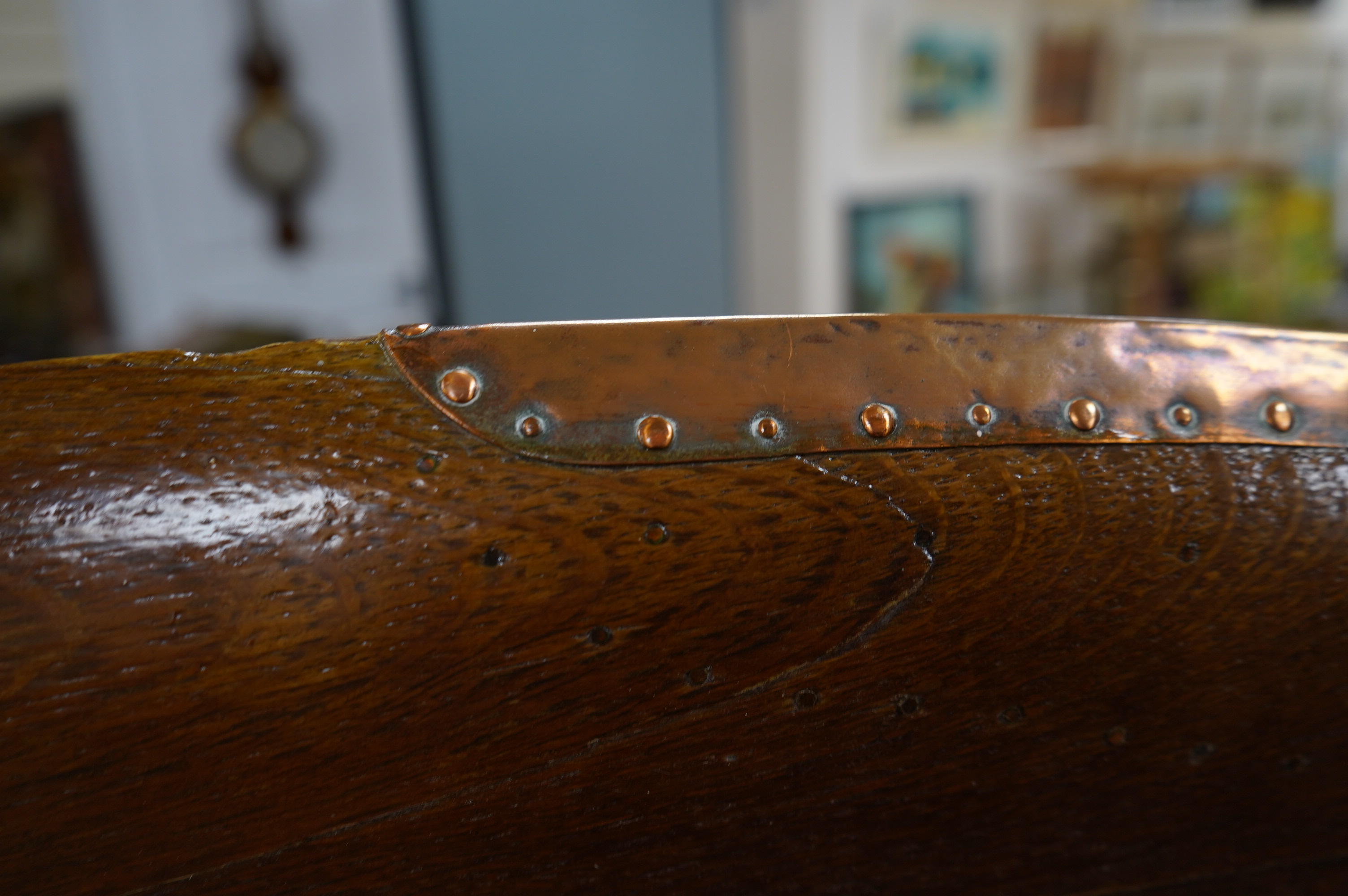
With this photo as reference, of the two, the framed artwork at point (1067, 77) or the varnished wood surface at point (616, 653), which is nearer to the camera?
the varnished wood surface at point (616, 653)

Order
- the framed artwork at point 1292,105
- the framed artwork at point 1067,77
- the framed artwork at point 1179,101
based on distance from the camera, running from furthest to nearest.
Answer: the framed artwork at point 1292,105 < the framed artwork at point 1179,101 < the framed artwork at point 1067,77

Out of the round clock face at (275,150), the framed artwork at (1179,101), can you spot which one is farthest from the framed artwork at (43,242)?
the framed artwork at (1179,101)

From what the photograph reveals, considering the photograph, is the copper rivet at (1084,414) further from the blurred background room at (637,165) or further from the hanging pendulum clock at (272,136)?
the hanging pendulum clock at (272,136)

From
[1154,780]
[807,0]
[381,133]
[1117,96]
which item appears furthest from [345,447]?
[1117,96]

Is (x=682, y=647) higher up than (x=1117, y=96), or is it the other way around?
(x=1117, y=96)

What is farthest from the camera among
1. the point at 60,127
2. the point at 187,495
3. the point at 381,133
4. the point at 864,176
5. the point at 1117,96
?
the point at 1117,96

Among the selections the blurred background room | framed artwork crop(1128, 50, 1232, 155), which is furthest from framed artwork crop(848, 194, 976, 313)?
framed artwork crop(1128, 50, 1232, 155)

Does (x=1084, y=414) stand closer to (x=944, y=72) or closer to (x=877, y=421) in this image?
(x=877, y=421)

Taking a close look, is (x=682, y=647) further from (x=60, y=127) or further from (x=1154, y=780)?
(x=60, y=127)
